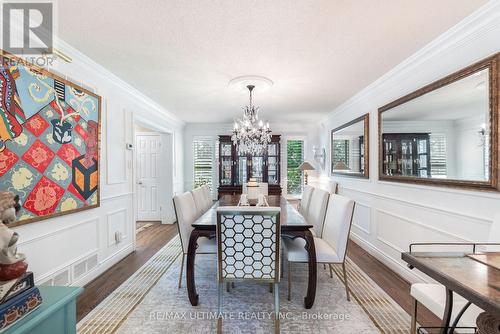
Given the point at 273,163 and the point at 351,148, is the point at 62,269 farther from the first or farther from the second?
the point at 273,163

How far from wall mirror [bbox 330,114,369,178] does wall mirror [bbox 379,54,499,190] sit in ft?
1.90

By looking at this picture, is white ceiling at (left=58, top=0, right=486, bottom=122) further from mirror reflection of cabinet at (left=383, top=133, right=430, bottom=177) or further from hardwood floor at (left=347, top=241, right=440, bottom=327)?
hardwood floor at (left=347, top=241, right=440, bottom=327)

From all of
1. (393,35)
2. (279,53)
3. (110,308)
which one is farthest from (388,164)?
(110,308)

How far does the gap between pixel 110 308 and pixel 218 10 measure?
8.34 ft

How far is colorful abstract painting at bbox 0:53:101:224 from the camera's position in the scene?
1666 mm

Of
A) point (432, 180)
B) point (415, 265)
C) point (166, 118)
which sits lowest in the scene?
→ point (415, 265)

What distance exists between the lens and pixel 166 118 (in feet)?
15.6

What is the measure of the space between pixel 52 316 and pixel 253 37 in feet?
7.48

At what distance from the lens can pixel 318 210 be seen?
273cm

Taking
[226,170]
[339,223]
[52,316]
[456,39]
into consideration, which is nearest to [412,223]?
[339,223]

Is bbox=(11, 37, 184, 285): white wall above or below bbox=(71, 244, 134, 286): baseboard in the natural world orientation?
above

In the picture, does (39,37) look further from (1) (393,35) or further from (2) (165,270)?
(1) (393,35)

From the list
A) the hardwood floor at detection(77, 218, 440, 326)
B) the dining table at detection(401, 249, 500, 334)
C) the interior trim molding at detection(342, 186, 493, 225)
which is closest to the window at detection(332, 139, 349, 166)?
the interior trim molding at detection(342, 186, 493, 225)

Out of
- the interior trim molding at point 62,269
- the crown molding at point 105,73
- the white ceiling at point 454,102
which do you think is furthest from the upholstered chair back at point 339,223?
the crown molding at point 105,73
